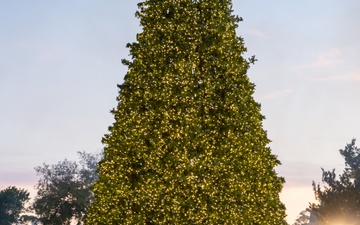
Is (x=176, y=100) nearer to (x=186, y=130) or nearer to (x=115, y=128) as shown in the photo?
(x=186, y=130)

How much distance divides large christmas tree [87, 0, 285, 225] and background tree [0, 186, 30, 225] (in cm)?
6739

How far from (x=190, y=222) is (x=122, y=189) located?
3213 millimetres

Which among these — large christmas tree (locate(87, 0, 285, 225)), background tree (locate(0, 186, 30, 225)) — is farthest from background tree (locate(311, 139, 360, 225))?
background tree (locate(0, 186, 30, 225))

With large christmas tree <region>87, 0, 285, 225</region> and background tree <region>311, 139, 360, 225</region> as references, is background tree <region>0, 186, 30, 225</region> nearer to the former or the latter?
background tree <region>311, 139, 360, 225</region>

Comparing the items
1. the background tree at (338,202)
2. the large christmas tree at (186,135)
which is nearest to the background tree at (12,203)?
the background tree at (338,202)

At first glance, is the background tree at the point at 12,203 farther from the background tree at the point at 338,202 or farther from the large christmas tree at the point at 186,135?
the large christmas tree at the point at 186,135

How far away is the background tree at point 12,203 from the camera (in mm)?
84125

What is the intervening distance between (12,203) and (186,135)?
75122mm

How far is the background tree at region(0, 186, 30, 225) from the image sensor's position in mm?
84125

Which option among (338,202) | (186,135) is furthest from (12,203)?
(186,135)

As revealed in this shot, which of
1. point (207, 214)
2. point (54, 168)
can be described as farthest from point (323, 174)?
point (54, 168)

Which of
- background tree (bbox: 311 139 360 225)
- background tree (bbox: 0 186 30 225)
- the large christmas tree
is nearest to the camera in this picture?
the large christmas tree

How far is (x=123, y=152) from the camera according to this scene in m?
21.7

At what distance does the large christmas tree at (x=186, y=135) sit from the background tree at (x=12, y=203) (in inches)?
2653
